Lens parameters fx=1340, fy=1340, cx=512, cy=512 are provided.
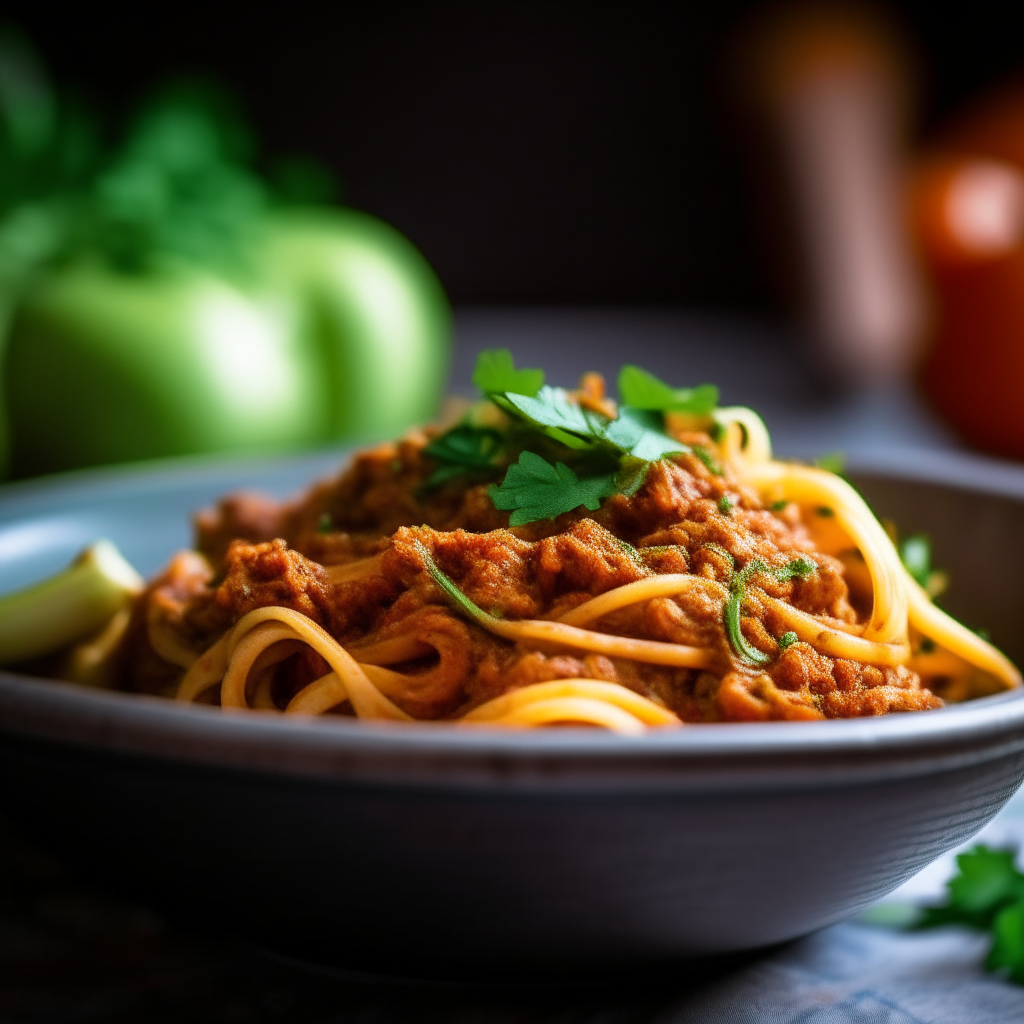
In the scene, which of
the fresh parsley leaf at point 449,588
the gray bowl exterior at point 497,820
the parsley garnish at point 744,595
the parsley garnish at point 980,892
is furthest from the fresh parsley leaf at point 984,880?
the fresh parsley leaf at point 449,588

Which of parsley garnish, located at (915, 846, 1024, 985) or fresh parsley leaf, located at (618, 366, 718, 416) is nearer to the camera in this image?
parsley garnish, located at (915, 846, 1024, 985)

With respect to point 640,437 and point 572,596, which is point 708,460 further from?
point 572,596

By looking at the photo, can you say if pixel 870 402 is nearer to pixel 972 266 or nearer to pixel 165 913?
pixel 972 266

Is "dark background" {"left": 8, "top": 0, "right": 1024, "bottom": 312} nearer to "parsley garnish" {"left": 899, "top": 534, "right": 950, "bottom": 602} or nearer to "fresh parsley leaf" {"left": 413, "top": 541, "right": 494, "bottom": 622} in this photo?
"parsley garnish" {"left": 899, "top": 534, "right": 950, "bottom": 602}

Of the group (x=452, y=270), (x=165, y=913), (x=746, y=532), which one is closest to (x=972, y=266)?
(x=746, y=532)

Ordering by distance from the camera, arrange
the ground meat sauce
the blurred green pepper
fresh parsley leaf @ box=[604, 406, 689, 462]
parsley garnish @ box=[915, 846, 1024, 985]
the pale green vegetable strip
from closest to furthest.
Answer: the ground meat sauce
parsley garnish @ box=[915, 846, 1024, 985]
fresh parsley leaf @ box=[604, 406, 689, 462]
the pale green vegetable strip
the blurred green pepper

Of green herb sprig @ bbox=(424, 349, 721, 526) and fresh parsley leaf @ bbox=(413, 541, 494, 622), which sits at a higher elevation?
green herb sprig @ bbox=(424, 349, 721, 526)

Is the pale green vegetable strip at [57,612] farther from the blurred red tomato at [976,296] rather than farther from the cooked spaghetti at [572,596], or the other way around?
the blurred red tomato at [976,296]

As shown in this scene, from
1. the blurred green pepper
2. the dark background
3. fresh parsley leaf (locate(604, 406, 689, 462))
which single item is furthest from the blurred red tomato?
the dark background
